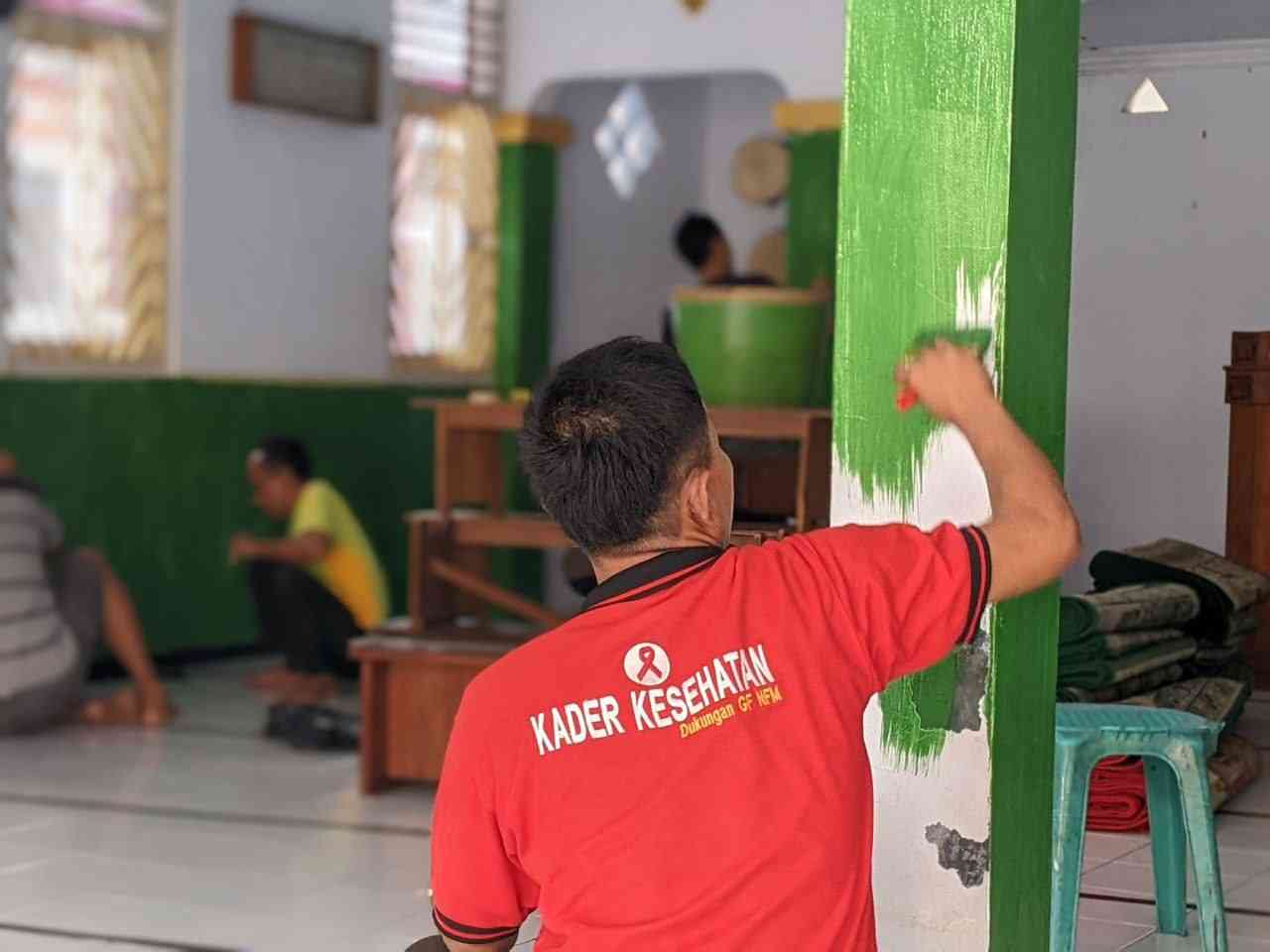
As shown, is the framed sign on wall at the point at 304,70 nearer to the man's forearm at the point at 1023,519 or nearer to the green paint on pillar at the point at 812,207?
the green paint on pillar at the point at 812,207

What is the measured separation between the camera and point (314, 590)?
6930 mm

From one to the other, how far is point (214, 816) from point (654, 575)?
363cm

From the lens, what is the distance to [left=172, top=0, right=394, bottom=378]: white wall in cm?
755

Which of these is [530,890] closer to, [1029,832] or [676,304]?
[1029,832]

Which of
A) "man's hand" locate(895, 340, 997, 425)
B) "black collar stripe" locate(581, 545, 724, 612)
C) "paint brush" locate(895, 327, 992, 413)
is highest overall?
"paint brush" locate(895, 327, 992, 413)

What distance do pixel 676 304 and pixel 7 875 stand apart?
1888mm

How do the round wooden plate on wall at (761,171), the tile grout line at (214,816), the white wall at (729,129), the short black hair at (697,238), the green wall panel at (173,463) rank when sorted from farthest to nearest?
1. the white wall at (729,129)
2. the round wooden plate on wall at (761,171)
3. the short black hair at (697,238)
4. the green wall panel at (173,463)
5. the tile grout line at (214,816)

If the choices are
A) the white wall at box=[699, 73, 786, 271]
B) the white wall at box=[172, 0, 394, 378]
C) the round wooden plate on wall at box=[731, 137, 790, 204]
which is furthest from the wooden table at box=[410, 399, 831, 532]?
the white wall at box=[699, 73, 786, 271]

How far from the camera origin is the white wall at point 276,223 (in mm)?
7555

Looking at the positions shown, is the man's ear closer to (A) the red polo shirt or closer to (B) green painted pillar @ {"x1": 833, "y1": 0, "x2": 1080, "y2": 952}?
(A) the red polo shirt

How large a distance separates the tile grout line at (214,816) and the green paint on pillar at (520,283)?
3.79m

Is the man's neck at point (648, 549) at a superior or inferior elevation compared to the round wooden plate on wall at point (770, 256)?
inferior

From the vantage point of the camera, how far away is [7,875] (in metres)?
4.45

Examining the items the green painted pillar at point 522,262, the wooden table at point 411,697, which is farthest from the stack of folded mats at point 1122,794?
the green painted pillar at point 522,262
